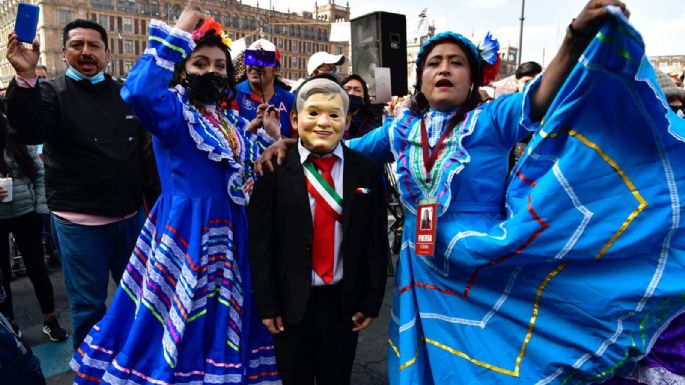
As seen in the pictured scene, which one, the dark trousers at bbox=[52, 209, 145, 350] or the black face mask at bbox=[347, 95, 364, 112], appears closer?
the dark trousers at bbox=[52, 209, 145, 350]

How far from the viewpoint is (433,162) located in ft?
6.59

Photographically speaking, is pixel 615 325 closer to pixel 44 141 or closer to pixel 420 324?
pixel 420 324

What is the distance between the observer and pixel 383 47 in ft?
22.9

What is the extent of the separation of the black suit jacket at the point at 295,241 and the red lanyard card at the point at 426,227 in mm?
224

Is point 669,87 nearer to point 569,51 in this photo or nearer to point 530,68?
point 569,51

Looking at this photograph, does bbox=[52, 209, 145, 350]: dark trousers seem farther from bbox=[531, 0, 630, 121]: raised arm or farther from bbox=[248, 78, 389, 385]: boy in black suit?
bbox=[531, 0, 630, 121]: raised arm

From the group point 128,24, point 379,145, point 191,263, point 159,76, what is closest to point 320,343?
point 191,263

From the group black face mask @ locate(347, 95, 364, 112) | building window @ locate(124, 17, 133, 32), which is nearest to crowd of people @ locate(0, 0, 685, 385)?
black face mask @ locate(347, 95, 364, 112)

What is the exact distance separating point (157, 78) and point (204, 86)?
1.04 feet

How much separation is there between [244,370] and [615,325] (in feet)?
5.09

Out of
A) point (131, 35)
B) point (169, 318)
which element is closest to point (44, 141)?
point (169, 318)

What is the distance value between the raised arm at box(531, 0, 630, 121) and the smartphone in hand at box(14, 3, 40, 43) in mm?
2284

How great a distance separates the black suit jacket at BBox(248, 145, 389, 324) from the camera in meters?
1.99

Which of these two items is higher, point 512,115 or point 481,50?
point 481,50
